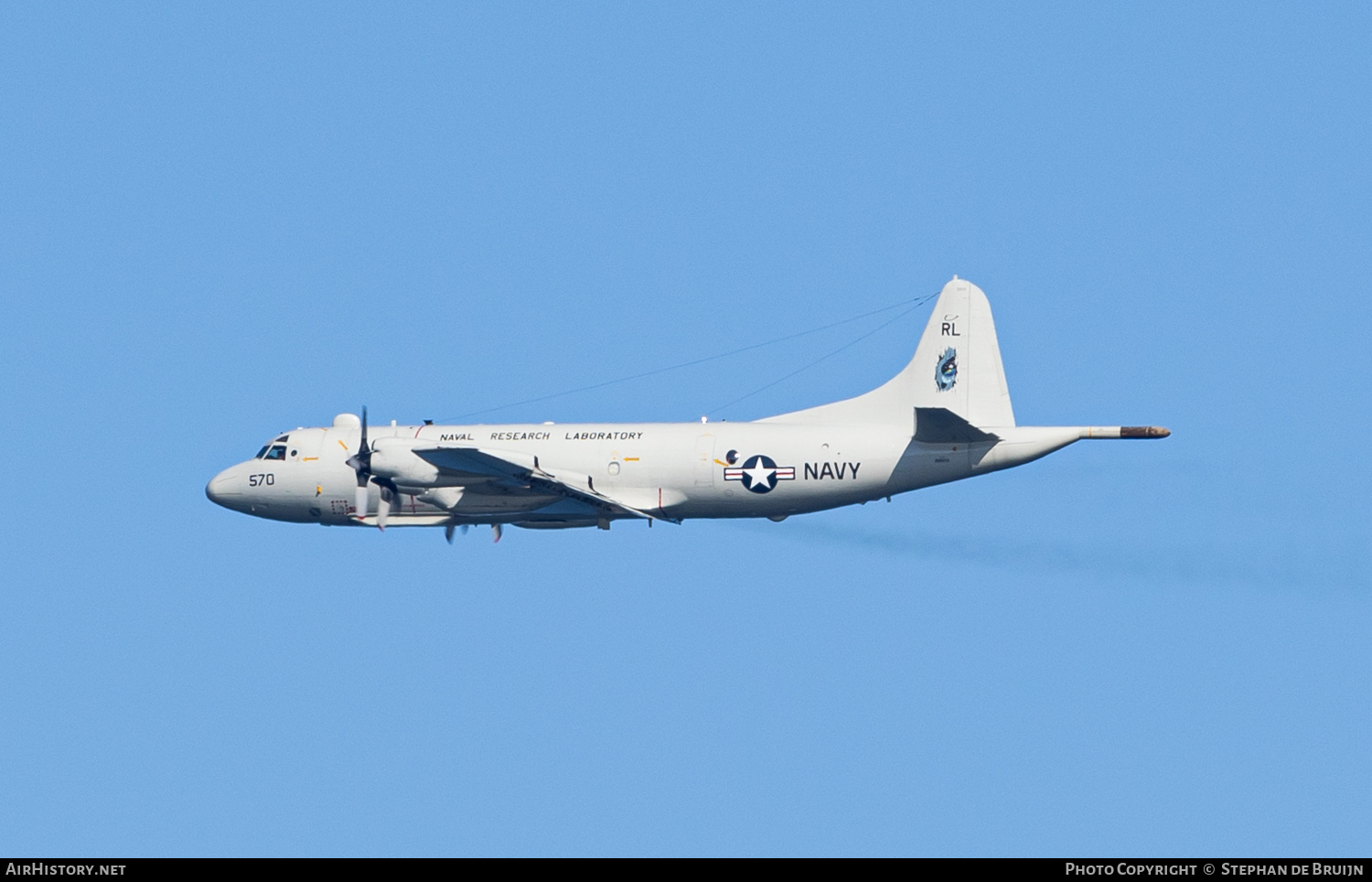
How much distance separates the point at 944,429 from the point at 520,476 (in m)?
8.34

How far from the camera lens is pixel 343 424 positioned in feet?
134

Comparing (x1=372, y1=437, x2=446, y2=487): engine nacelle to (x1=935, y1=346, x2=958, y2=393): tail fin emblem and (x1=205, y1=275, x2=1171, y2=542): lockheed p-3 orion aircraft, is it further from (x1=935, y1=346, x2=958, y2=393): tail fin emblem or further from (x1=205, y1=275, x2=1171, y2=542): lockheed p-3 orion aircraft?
(x1=935, y1=346, x2=958, y2=393): tail fin emblem

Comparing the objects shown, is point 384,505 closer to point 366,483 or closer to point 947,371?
point 366,483

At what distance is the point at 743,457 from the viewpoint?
36438mm

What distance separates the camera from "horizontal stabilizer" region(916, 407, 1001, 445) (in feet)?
114

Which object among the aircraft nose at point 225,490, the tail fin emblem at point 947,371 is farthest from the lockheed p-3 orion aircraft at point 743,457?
the aircraft nose at point 225,490

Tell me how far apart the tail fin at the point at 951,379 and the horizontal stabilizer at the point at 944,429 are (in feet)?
1.76

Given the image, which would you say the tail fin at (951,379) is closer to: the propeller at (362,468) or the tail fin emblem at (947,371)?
the tail fin emblem at (947,371)

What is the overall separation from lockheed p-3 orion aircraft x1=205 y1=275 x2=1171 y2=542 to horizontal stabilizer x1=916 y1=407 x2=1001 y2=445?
0.11ft
